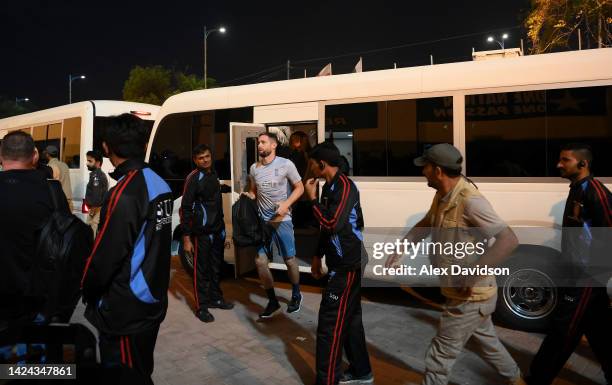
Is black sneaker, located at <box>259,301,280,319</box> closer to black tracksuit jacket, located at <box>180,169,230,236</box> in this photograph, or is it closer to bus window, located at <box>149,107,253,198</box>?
black tracksuit jacket, located at <box>180,169,230,236</box>

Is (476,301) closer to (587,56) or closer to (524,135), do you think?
(524,135)

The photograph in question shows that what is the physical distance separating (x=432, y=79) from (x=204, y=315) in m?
3.72

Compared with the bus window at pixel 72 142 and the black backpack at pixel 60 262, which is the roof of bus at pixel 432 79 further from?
the bus window at pixel 72 142

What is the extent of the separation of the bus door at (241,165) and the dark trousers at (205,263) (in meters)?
0.60

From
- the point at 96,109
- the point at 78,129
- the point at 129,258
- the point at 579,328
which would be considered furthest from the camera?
the point at 78,129

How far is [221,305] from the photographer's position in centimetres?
615

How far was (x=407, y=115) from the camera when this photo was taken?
581cm

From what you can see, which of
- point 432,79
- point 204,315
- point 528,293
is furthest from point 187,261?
point 528,293

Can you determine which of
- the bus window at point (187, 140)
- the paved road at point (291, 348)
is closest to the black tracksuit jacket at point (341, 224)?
the paved road at point (291, 348)

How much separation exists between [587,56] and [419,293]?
347 centimetres

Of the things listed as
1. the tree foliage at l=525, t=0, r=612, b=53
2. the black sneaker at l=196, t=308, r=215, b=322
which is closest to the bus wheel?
the black sneaker at l=196, t=308, r=215, b=322

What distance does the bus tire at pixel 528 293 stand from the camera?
203 inches

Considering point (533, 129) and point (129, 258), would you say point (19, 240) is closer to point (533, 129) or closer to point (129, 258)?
point (129, 258)

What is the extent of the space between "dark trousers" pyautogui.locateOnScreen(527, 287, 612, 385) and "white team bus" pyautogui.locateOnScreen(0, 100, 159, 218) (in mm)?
8643
